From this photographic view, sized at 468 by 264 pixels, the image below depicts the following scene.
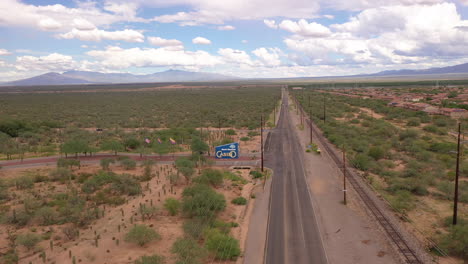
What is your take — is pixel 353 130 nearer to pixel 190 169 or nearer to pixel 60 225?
pixel 190 169

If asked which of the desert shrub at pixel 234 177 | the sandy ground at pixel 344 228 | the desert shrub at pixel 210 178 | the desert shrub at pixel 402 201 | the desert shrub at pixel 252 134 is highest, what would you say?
the desert shrub at pixel 252 134

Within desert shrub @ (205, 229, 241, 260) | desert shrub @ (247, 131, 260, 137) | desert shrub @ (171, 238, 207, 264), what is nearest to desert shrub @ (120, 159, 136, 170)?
desert shrub @ (205, 229, 241, 260)

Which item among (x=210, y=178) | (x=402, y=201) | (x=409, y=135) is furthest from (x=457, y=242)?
(x=409, y=135)

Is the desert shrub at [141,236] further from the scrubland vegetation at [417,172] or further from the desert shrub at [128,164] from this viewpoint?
the scrubland vegetation at [417,172]

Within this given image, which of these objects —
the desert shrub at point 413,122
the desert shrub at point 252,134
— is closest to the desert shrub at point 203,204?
the desert shrub at point 252,134

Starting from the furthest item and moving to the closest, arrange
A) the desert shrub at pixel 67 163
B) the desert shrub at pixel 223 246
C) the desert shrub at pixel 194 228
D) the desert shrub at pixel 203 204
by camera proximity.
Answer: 1. the desert shrub at pixel 67 163
2. the desert shrub at pixel 203 204
3. the desert shrub at pixel 194 228
4. the desert shrub at pixel 223 246

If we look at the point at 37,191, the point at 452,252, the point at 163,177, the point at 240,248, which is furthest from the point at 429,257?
the point at 37,191

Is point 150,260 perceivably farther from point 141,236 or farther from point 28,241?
point 28,241

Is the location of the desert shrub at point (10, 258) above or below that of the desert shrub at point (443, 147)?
below

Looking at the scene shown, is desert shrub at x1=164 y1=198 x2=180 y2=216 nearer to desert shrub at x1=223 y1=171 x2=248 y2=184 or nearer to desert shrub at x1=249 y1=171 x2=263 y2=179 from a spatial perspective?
desert shrub at x1=223 y1=171 x2=248 y2=184
